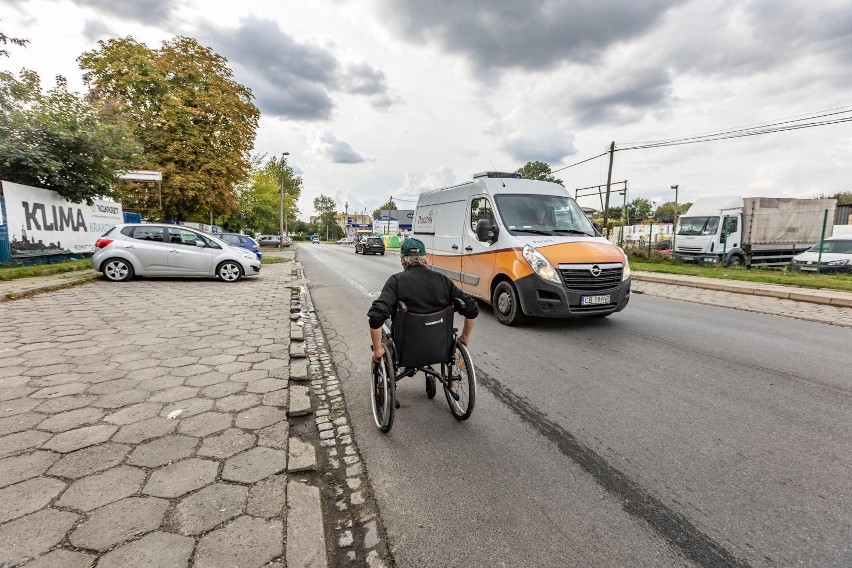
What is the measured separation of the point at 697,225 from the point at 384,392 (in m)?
20.6

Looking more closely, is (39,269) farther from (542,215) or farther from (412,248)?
(542,215)

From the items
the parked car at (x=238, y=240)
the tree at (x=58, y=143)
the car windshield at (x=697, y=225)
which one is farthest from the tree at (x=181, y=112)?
the car windshield at (x=697, y=225)

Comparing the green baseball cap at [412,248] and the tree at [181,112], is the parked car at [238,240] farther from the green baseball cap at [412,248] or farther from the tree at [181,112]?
the green baseball cap at [412,248]

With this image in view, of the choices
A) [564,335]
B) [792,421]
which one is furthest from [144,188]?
[792,421]

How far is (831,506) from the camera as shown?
2.18 m

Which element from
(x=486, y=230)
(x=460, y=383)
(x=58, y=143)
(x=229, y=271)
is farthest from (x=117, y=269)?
(x=460, y=383)

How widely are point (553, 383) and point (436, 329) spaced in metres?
1.73

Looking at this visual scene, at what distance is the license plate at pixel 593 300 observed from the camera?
18.6ft

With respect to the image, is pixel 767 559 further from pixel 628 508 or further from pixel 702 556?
pixel 628 508

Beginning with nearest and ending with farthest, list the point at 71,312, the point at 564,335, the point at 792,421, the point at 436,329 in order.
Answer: the point at 436,329 → the point at 792,421 → the point at 564,335 → the point at 71,312

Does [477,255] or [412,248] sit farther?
[477,255]

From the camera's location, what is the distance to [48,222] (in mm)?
11875

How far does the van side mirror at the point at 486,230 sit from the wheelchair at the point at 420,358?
3474mm

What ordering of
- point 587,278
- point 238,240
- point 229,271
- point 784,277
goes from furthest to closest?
point 238,240
point 784,277
point 229,271
point 587,278
